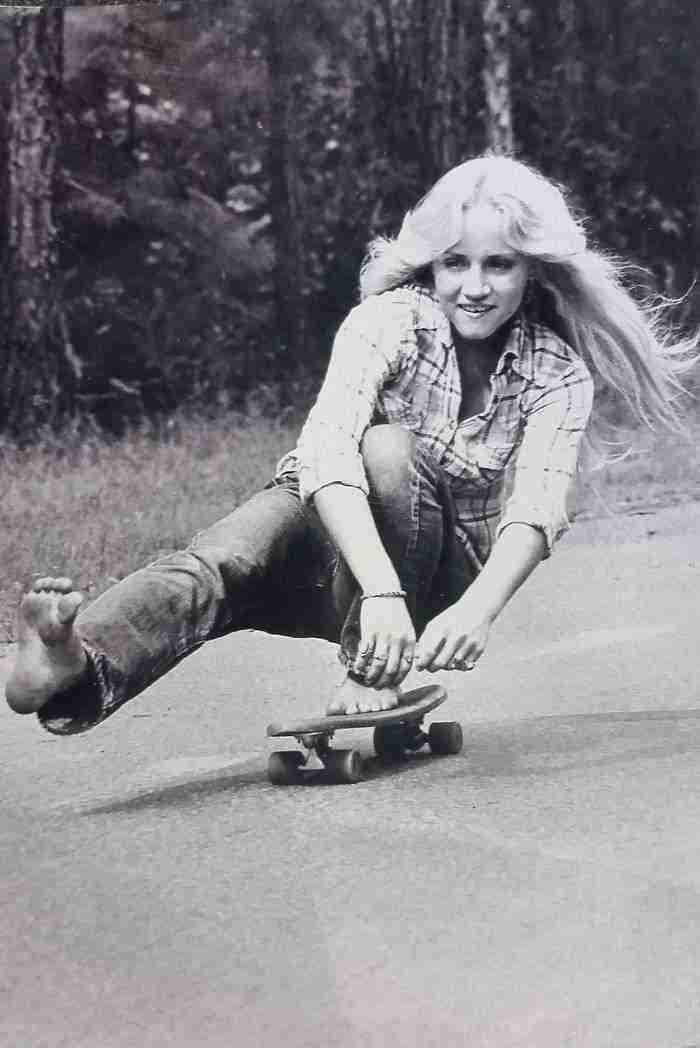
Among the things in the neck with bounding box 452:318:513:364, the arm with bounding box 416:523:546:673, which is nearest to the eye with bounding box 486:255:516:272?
the neck with bounding box 452:318:513:364

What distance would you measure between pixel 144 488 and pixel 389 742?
151cm

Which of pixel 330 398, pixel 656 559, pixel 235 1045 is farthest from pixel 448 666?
pixel 656 559

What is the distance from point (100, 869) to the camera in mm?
2533

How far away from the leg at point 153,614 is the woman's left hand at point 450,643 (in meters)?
0.35

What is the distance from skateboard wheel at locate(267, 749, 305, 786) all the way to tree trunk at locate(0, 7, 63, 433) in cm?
168

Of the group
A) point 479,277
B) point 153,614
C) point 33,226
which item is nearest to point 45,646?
point 153,614

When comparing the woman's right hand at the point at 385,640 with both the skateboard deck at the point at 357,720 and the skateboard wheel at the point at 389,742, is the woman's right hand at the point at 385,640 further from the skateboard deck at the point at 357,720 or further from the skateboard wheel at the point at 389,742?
the skateboard wheel at the point at 389,742

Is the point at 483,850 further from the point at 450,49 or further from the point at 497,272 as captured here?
the point at 450,49

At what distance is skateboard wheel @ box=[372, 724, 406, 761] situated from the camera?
308 cm

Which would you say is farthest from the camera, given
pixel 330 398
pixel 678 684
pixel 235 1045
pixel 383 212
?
pixel 383 212

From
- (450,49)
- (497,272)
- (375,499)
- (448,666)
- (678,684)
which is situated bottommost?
(678,684)

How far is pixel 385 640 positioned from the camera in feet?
9.23

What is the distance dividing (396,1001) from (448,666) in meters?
0.87

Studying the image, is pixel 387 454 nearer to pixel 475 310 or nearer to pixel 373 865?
pixel 475 310
